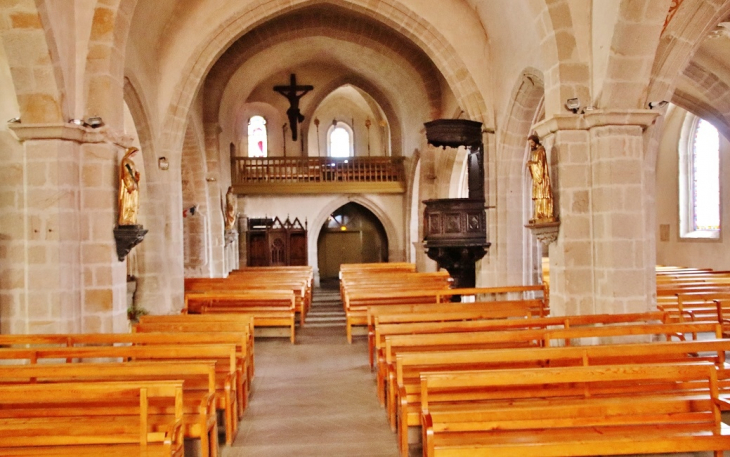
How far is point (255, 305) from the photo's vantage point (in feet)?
32.9

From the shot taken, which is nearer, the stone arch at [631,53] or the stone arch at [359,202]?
the stone arch at [631,53]

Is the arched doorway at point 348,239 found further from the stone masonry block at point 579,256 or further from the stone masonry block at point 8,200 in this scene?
the stone masonry block at point 8,200

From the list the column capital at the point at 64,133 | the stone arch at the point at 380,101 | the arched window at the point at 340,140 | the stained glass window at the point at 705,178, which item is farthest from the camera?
the arched window at the point at 340,140

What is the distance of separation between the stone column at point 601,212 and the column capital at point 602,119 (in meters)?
0.01

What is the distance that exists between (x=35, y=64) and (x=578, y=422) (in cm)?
638

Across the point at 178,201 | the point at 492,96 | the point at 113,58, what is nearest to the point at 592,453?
the point at 113,58

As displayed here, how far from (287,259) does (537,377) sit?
15.8 m

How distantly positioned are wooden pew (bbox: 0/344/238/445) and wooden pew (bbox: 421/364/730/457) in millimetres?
1878

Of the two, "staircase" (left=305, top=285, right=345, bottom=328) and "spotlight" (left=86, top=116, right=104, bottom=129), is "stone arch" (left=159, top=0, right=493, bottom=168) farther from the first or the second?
"staircase" (left=305, top=285, right=345, bottom=328)

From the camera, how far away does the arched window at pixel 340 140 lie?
2489 cm

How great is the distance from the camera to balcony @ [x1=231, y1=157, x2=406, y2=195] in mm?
18891

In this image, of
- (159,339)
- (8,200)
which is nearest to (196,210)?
(8,200)

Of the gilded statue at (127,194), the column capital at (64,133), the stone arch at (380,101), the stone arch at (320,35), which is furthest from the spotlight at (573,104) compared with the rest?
the stone arch at (380,101)

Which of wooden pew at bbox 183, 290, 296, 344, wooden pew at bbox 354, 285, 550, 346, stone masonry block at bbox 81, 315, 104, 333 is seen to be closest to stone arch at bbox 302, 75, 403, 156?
wooden pew at bbox 354, 285, 550, 346
